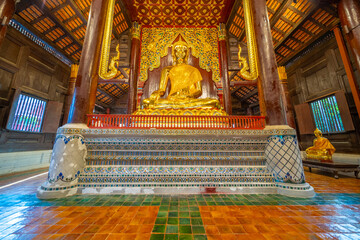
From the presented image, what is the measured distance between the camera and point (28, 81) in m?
5.86

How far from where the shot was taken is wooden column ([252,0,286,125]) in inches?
107

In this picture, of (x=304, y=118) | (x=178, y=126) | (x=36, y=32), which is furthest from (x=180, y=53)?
(x=304, y=118)

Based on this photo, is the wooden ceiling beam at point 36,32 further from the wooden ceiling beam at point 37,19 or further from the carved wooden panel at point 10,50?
the carved wooden panel at point 10,50

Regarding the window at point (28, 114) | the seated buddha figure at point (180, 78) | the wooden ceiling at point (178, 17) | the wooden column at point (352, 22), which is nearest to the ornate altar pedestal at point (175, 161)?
the seated buddha figure at point (180, 78)

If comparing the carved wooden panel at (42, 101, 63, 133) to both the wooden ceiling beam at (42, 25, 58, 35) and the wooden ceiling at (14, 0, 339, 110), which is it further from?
the wooden ceiling beam at (42, 25, 58, 35)

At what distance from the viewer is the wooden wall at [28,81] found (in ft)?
16.7

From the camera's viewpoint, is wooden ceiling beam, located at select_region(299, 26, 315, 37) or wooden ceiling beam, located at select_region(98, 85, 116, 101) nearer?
wooden ceiling beam, located at select_region(299, 26, 315, 37)

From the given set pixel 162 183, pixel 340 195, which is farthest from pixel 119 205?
pixel 340 195

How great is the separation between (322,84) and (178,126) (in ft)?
25.0

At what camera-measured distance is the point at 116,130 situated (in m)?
2.59

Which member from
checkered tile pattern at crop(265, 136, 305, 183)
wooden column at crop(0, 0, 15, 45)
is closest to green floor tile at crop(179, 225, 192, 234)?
checkered tile pattern at crop(265, 136, 305, 183)

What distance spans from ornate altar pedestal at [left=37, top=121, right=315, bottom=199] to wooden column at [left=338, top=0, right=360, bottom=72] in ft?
13.2

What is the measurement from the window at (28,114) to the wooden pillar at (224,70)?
7929mm

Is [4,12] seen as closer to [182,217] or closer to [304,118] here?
[182,217]
